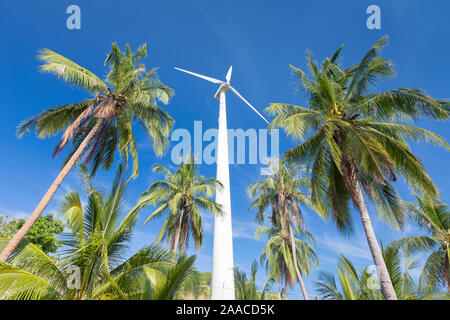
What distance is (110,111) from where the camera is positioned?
12953 mm

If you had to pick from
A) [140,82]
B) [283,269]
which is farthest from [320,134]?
[283,269]

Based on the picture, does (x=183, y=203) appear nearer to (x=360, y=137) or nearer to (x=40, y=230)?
(x=360, y=137)

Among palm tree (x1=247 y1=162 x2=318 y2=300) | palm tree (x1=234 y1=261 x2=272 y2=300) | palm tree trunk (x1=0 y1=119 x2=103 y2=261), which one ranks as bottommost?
palm tree (x1=234 y1=261 x2=272 y2=300)

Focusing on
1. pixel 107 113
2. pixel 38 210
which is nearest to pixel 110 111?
pixel 107 113

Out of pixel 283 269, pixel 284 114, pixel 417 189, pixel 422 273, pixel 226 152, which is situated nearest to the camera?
pixel 417 189

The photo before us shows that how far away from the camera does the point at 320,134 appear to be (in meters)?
13.0

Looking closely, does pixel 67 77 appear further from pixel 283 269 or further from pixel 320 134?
pixel 283 269

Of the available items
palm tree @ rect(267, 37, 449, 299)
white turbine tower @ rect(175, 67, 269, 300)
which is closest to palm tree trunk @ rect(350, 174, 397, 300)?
palm tree @ rect(267, 37, 449, 299)

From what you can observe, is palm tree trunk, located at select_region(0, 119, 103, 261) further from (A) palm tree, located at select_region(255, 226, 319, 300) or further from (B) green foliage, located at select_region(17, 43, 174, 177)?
(A) palm tree, located at select_region(255, 226, 319, 300)

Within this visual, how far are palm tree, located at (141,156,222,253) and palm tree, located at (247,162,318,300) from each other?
6578 millimetres

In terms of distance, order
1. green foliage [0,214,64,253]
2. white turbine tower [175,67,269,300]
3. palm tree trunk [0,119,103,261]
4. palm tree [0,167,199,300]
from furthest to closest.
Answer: green foliage [0,214,64,253] < white turbine tower [175,67,269,300] < palm tree trunk [0,119,103,261] < palm tree [0,167,199,300]

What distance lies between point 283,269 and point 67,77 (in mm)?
27447

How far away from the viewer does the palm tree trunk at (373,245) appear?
9218mm

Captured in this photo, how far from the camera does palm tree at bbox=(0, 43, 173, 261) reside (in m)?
12.2
